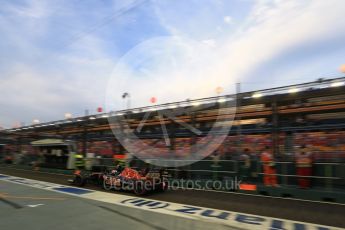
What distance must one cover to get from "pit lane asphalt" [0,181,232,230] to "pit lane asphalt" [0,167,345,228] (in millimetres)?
2105

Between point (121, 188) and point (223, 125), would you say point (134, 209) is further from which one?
point (223, 125)

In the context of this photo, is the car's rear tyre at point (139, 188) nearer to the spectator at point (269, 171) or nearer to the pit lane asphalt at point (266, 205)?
the pit lane asphalt at point (266, 205)

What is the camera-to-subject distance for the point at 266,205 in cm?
967

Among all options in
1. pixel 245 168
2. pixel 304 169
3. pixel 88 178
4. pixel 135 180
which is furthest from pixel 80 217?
pixel 304 169

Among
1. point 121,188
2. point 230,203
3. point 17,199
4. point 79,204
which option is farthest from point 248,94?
point 17,199

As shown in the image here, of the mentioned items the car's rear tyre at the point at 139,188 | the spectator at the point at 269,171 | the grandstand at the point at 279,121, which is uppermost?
the grandstand at the point at 279,121

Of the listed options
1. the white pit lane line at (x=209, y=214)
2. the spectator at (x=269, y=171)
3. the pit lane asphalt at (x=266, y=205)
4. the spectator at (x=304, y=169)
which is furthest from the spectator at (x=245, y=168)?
the white pit lane line at (x=209, y=214)

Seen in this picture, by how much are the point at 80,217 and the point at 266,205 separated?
18.4 ft

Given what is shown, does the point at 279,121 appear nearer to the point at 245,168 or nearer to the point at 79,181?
the point at 245,168

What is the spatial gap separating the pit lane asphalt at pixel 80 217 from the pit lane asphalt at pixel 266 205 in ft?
6.91

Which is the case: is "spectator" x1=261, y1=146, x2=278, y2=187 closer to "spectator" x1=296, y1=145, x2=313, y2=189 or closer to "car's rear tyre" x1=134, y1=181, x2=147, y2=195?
"spectator" x1=296, y1=145, x2=313, y2=189

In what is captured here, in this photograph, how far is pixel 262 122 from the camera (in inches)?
622

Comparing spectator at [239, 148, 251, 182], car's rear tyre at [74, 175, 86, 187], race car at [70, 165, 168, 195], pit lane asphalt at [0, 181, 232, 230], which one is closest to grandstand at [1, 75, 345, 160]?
spectator at [239, 148, 251, 182]

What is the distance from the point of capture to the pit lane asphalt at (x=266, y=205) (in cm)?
814
